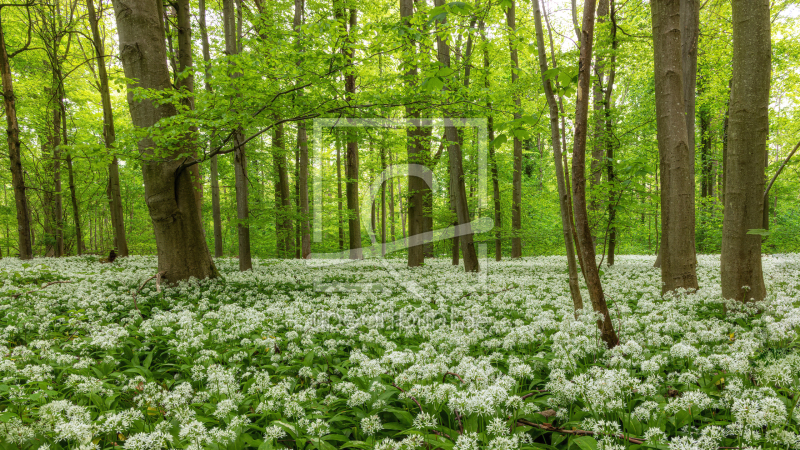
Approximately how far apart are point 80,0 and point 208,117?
15.9 m

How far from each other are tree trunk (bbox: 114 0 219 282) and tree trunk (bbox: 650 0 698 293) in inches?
345

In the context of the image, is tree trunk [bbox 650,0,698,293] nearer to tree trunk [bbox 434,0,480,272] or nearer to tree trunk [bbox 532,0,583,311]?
tree trunk [bbox 532,0,583,311]

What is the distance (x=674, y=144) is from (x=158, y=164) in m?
9.48

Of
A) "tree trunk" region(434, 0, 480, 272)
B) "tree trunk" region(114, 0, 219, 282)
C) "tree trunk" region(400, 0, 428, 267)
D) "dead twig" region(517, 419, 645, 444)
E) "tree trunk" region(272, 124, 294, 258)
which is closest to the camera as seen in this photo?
"dead twig" region(517, 419, 645, 444)

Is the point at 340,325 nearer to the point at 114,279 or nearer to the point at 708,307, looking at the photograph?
the point at 708,307

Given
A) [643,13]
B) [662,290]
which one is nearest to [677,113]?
[662,290]

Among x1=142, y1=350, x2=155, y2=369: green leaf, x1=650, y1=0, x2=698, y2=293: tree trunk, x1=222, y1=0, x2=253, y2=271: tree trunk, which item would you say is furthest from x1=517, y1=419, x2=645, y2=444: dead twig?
x1=222, y1=0, x2=253, y2=271: tree trunk

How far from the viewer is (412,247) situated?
1294 centimetres

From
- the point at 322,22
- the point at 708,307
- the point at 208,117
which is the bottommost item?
the point at 708,307

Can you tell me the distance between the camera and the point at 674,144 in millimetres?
5625

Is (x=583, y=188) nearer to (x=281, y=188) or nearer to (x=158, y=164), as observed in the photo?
(x=158, y=164)

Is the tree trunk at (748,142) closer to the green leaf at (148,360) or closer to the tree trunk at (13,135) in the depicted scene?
the green leaf at (148,360)

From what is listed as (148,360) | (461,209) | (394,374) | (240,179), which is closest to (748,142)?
(394,374)

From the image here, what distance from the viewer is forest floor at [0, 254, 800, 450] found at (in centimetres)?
221
